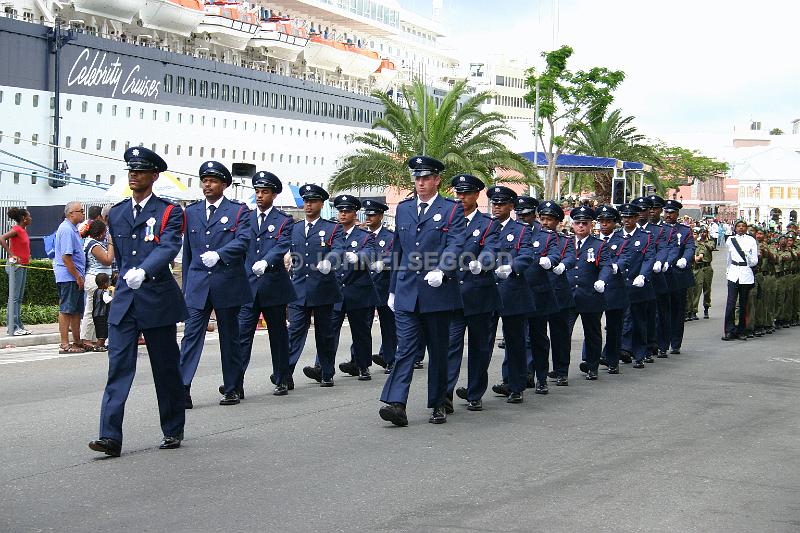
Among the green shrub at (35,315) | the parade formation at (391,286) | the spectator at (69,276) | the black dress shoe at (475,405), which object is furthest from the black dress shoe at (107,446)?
the green shrub at (35,315)

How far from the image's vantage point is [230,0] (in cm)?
4872

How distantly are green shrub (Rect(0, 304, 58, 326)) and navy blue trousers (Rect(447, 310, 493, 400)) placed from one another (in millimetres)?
→ 10237

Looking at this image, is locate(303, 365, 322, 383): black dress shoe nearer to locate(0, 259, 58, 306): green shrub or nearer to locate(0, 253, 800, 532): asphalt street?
locate(0, 253, 800, 532): asphalt street

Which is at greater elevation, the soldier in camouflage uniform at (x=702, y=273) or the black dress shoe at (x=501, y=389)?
the soldier in camouflage uniform at (x=702, y=273)

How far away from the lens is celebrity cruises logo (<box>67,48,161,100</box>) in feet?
125

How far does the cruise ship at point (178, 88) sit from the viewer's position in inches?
1415

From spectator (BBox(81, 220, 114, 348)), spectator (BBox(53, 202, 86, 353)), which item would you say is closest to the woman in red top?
spectator (BBox(81, 220, 114, 348))

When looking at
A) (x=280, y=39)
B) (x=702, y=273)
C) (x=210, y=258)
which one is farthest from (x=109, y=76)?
(x=210, y=258)

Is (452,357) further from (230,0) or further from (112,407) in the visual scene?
(230,0)

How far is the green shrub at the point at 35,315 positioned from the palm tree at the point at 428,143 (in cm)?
1998

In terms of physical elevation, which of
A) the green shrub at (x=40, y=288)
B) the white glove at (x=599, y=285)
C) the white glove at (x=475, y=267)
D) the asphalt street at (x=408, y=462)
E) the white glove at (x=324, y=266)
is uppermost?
the white glove at (x=475, y=267)

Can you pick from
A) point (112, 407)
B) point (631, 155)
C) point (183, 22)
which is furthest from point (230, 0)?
point (112, 407)

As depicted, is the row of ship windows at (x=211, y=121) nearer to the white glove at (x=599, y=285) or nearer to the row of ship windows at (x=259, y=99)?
Answer: the row of ship windows at (x=259, y=99)

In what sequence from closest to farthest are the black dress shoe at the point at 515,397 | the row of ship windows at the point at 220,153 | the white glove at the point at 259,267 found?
1. the white glove at the point at 259,267
2. the black dress shoe at the point at 515,397
3. the row of ship windows at the point at 220,153
